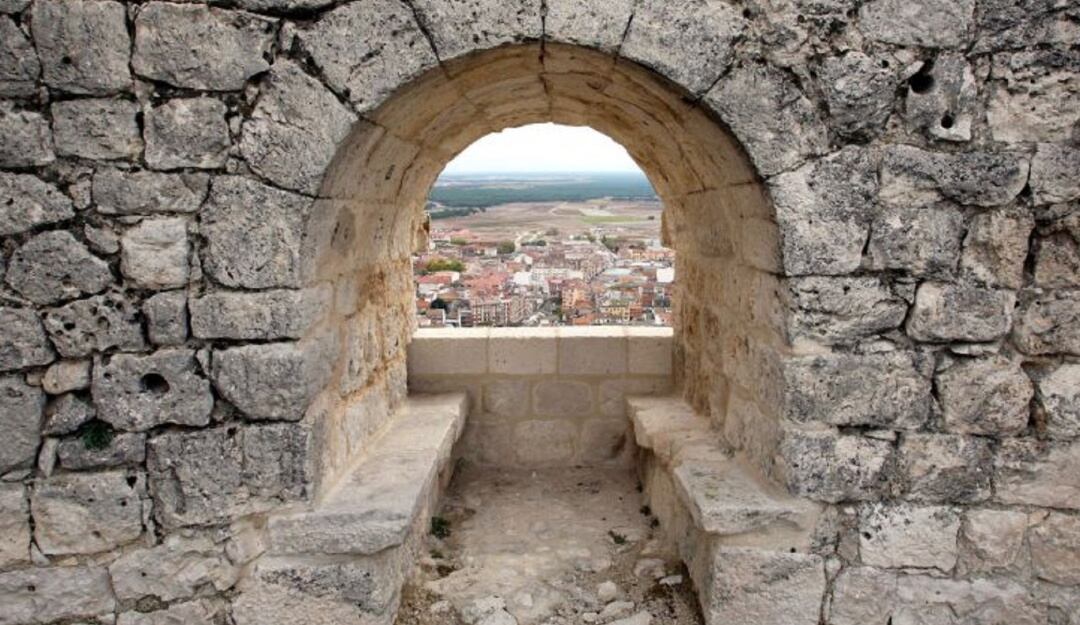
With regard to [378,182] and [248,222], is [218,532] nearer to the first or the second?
[248,222]

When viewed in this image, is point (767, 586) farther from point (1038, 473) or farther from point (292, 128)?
point (292, 128)

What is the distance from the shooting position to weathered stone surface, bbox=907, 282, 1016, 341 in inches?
113

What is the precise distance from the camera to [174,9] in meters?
2.64

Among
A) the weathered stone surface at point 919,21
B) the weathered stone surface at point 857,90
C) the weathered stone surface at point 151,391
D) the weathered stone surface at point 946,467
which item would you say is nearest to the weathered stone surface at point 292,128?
the weathered stone surface at point 151,391

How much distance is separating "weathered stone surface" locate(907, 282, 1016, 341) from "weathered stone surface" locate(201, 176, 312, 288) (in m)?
2.44

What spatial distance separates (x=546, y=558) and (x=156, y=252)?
8.17ft

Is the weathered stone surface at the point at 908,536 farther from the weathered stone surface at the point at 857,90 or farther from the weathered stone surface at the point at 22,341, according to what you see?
the weathered stone surface at the point at 22,341

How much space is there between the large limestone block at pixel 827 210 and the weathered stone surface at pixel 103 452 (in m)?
2.65

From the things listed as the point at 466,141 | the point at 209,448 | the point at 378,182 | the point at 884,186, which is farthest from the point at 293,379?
the point at 884,186

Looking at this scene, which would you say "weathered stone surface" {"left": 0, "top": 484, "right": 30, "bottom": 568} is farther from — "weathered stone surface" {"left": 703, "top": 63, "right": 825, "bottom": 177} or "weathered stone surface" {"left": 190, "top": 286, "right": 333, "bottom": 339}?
"weathered stone surface" {"left": 703, "top": 63, "right": 825, "bottom": 177}

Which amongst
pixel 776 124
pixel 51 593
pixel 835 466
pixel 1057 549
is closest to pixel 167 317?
pixel 51 593

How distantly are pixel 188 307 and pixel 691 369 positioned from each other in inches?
113

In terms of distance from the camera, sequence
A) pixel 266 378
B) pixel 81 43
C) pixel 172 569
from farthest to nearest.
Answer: pixel 172 569 → pixel 266 378 → pixel 81 43

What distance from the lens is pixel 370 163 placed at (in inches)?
125
